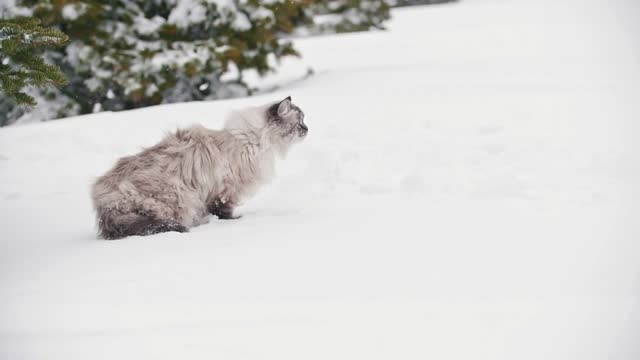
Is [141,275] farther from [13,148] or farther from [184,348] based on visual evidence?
[13,148]

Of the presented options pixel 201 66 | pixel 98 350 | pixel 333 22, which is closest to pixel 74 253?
pixel 98 350

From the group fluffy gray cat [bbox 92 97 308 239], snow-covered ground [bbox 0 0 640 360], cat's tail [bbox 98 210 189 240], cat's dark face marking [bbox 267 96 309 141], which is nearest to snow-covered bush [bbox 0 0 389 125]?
snow-covered ground [bbox 0 0 640 360]

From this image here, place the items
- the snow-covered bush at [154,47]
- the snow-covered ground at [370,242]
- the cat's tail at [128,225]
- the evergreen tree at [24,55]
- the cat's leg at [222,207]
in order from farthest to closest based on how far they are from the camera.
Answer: the snow-covered bush at [154,47] → the cat's leg at [222,207] → the cat's tail at [128,225] → the evergreen tree at [24,55] → the snow-covered ground at [370,242]

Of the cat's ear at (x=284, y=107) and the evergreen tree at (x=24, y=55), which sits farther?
the cat's ear at (x=284, y=107)

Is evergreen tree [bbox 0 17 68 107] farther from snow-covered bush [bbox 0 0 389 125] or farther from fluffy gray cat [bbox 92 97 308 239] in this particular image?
snow-covered bush [bbox 0 0 389 125]

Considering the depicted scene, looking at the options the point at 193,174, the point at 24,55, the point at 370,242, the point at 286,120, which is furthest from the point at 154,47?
the point at 370,242

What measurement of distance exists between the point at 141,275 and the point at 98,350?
954mm

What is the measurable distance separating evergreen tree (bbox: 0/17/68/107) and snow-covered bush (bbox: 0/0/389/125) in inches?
221

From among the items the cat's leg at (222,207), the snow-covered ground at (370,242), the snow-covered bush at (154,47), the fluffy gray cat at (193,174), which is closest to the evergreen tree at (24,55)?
the fluffy gray cat at (193,174)

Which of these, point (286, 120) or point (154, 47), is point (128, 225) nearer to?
point (286, 120)

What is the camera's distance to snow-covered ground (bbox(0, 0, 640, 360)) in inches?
118

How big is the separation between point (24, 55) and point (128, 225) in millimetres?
1317

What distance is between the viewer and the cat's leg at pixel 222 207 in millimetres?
5715

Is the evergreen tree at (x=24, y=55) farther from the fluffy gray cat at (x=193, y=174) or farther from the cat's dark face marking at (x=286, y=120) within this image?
the cat's dark face marking at (x=286, y=120)
